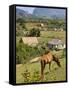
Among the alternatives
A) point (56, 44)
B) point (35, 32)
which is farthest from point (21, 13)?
point (56, 44)

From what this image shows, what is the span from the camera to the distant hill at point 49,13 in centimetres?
176

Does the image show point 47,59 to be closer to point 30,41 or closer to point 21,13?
point 30,41

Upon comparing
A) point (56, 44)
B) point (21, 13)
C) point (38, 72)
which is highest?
point (21, 13)

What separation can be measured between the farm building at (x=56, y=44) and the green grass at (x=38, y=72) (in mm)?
83

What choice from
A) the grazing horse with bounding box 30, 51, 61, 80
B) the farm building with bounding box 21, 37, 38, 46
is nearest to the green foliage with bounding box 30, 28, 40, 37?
the farm building with bounding box 21, 37, 38, 46

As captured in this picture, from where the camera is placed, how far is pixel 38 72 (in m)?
1.76

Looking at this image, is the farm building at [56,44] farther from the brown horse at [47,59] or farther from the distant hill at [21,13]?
the distant hill at [21,13]

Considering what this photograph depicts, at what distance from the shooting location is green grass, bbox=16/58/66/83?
5.61ft

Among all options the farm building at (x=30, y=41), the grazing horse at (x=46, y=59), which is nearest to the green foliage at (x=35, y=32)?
the farm building at (x=30, y=41)

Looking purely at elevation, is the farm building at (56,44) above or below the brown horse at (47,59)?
above

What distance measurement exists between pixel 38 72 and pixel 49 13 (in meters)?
0.37

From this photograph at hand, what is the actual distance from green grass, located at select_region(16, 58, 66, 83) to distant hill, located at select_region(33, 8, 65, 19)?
0.28m

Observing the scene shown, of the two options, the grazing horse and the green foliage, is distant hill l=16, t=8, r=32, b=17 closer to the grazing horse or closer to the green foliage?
the green foliage
